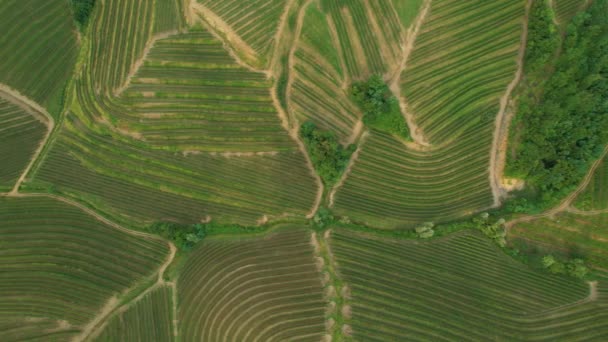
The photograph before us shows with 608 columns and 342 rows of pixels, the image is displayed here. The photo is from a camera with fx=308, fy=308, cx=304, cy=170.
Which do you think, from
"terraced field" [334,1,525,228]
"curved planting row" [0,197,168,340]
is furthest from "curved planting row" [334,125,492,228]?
"curved planting row" [0,197,168,340]

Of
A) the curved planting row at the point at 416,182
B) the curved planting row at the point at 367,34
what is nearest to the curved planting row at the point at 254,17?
the curved planting row at the point at 367,34

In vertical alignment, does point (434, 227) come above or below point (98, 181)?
above

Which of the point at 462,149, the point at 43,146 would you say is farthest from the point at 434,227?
the point at 43,146

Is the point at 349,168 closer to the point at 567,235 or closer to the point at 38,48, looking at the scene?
the point at 567,235

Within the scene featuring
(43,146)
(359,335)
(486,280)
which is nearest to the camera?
(359,335)

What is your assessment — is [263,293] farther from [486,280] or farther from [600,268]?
[600,268]

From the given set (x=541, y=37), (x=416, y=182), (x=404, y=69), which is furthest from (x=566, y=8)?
(x=416, y=182)

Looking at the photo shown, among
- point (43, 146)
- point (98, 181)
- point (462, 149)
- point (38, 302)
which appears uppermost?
point (462, 149)
